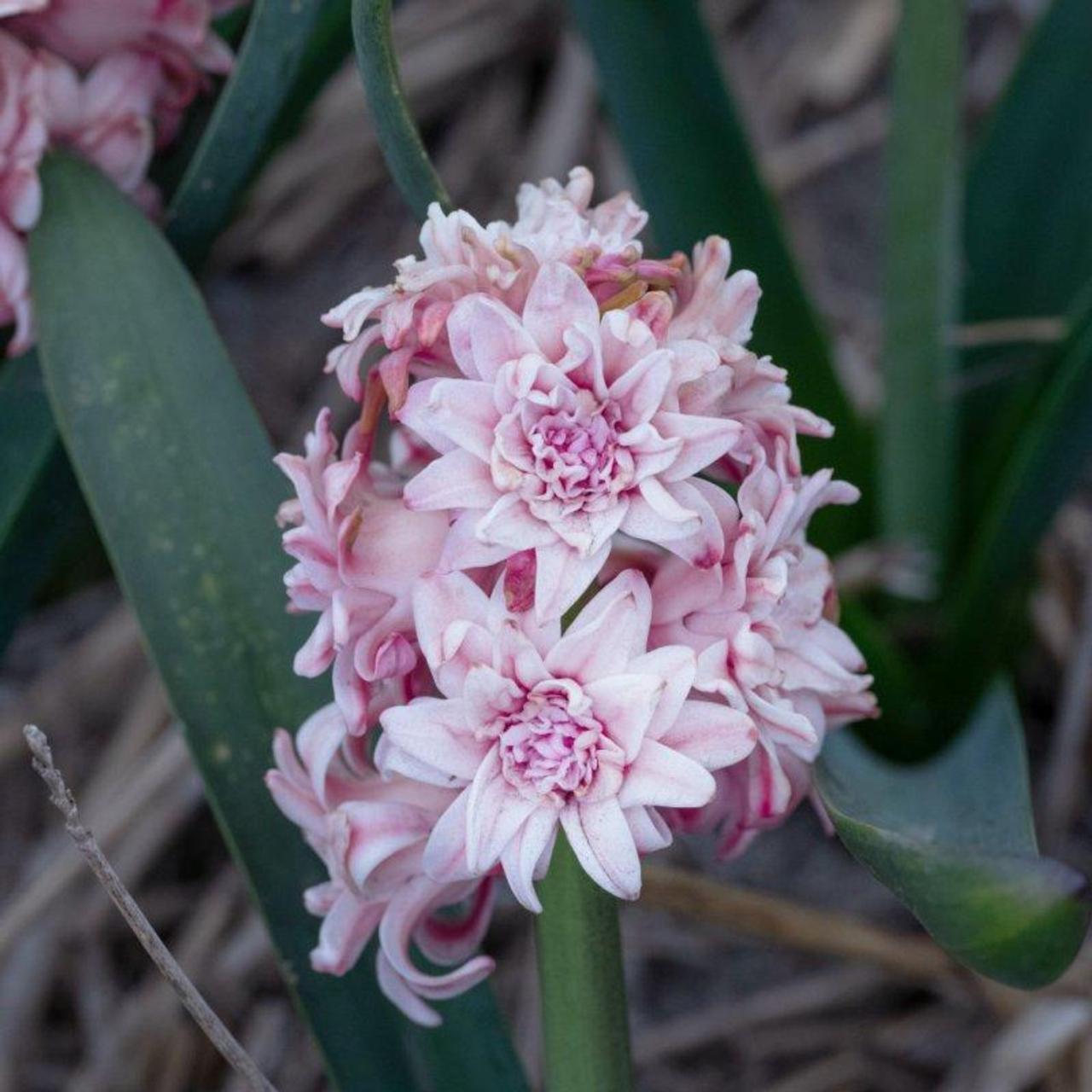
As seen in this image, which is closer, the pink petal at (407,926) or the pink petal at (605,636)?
the pink petal at (605,636)

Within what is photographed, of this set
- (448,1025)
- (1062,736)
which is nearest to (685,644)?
(448,1025)

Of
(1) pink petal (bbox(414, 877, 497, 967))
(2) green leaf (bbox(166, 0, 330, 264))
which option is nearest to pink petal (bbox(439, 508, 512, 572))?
(1) pink petal (bbox(414, 877, 497, 967))

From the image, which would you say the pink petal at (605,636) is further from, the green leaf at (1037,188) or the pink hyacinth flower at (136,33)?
the green leaf at (1037,188)

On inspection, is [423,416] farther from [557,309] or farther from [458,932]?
[458,932]

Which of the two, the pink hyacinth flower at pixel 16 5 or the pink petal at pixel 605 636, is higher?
the pink hyacinth flower at pixel 16 5

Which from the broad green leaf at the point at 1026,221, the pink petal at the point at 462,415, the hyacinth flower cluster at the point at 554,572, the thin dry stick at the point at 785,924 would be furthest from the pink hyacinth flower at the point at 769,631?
the broad green leaf at the point at 1026,221

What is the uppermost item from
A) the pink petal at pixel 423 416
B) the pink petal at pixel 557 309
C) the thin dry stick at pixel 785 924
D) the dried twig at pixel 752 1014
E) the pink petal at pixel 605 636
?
the pink petal at pixel 557 309

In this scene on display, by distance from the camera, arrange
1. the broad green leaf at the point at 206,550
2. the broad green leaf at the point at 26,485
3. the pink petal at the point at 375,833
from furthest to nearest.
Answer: the broad green leaf at the point at 26,485 → the broad green leaf at the point at 206,550 → the pink petal at the point at 375,833
